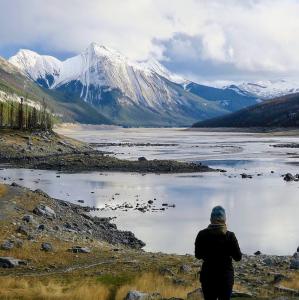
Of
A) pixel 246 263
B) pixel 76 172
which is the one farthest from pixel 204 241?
pixel 76 172

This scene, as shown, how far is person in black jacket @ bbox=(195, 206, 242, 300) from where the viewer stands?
15336mm

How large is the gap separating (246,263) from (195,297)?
12610 millimetres

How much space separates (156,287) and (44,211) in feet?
71.6

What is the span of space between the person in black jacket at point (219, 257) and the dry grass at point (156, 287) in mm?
7575

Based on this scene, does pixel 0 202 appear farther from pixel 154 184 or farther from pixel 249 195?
pixel 154 184

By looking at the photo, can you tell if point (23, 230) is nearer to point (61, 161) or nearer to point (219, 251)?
point (219, 251)

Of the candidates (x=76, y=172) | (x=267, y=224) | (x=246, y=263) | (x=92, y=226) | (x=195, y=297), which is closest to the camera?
(x=195, y=297)

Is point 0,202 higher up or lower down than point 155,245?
higher up

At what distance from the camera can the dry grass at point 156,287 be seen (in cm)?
2322

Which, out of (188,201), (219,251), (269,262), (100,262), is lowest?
(188,201)

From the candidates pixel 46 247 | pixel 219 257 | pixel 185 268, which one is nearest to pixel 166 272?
pixel 185 268

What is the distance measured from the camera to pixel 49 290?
2322cm

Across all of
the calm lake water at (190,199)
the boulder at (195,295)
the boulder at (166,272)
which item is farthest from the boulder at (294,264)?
the boulder at (195,295)

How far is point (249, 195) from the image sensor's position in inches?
2901
